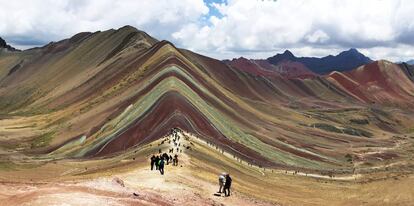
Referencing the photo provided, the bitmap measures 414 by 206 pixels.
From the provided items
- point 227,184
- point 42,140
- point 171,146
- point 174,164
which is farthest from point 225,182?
point 42,140

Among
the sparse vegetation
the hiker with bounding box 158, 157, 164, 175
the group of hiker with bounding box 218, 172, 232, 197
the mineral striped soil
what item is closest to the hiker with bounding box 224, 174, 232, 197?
the group of hiker with bounding box 218, 172, 232, 197

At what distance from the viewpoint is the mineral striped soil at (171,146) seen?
4038cm

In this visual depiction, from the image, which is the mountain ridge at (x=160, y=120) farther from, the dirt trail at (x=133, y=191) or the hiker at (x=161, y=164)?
the dirt trail at (x=133, y=191)

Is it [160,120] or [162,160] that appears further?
[160,120]

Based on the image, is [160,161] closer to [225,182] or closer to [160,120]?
[225,182]

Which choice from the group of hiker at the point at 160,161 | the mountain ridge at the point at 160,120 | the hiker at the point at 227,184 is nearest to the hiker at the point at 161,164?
the group of hiker at the point at 160,161

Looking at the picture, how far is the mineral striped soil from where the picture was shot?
4038 cm

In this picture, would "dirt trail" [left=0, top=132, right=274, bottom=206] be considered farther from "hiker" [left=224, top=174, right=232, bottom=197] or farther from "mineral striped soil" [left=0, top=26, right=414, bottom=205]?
"hiker" [left=224, top=174, right=232, bottom=197]

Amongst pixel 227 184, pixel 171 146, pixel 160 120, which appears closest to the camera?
pixel 227 184

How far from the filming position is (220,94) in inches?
5039

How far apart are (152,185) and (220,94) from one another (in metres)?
88.6

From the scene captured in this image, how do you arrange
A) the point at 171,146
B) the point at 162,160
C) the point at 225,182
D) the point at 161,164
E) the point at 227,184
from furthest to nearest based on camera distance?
the point at 171,146 → the point at 162,160 → the point at 161,164 → the point at 227,184 → the point at 225,182

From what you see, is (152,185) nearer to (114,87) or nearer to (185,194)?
(185,194)

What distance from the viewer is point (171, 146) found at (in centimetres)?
5966
